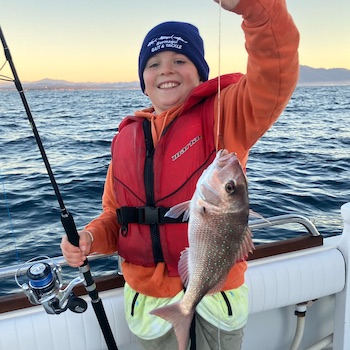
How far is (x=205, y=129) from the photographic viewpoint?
214 centimetres

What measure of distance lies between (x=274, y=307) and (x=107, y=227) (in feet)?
4.84

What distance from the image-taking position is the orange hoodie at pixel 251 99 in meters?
1.65

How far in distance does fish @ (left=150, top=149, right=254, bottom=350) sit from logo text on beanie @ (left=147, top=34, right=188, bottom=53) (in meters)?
0.86

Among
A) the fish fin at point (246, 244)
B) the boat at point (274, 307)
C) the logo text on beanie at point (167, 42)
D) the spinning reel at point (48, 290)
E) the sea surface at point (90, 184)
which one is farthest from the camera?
the sea surface at point (90, 184)

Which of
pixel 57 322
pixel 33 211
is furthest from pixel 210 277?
pixel 33 211

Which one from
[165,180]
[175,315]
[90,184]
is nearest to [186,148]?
[165,180]

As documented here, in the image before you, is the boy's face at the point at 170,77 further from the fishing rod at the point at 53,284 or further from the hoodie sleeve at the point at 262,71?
the fishing rod at the point at 53,284

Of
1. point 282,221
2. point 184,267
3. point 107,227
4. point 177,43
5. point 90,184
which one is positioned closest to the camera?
Result: point 184,267

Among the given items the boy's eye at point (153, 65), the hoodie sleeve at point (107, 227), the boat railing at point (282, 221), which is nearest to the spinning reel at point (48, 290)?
the hoodie sleeve at point (107, 227)

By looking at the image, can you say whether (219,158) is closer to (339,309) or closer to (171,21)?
(171,21)

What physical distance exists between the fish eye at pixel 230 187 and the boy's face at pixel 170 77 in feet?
2.81

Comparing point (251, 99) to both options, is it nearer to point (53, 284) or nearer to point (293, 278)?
point (53, 284)

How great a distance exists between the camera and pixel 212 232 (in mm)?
1675

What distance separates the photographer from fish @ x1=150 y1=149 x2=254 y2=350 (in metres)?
1.61
